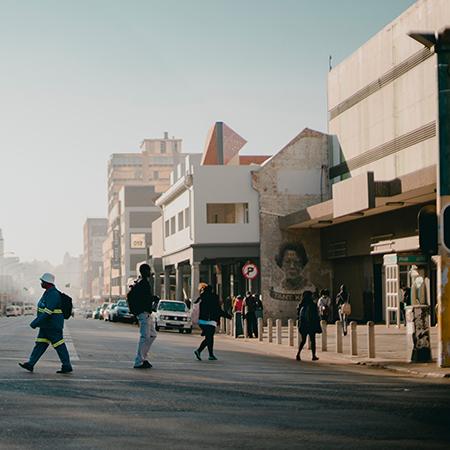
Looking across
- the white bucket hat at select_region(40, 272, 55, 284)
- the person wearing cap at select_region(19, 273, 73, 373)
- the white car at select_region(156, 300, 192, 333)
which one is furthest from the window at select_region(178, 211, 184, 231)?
the person wearing cap at select_region(19, 273, 73, 373)

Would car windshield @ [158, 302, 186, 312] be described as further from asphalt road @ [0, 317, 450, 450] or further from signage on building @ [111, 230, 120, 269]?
signage on building @ [111, 230, 120, 269]

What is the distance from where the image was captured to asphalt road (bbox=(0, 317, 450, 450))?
9.64 meters

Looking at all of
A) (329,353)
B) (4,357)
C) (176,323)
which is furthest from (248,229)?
(4,357)

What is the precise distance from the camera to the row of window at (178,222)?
63.0 metres

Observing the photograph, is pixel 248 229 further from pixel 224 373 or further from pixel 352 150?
pixel 224 373

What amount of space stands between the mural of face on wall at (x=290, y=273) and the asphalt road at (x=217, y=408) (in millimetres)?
34592

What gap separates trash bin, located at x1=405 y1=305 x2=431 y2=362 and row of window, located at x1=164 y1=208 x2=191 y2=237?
40359 millimetres

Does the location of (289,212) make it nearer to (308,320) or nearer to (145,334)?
(308,320)

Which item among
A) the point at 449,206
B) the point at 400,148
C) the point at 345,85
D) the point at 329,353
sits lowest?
the point at 329,353

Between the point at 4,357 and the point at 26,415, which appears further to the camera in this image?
the point at 4,357

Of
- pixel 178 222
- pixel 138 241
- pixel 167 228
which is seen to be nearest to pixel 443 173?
pixel 178 222

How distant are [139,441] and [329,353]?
1687 centimetres

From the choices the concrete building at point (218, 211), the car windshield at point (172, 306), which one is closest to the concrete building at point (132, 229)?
the concrete building at point (218, 211)

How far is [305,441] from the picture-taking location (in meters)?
9.59
